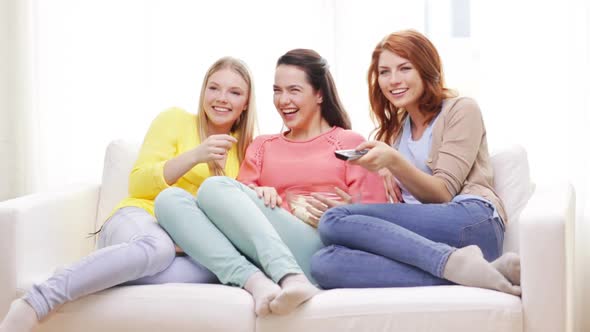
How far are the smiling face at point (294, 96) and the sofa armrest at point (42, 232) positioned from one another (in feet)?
2.28

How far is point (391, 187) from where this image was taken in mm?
2375

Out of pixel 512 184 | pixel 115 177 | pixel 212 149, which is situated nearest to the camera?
pixel 212 149

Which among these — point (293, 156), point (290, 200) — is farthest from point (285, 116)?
point (290, 200)

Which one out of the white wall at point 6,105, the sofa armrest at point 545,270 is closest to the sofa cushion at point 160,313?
the sofa armrest at point 545,270

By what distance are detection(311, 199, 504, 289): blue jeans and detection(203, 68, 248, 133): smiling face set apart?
543mm

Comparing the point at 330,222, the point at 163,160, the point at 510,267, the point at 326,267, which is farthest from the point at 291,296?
the point at 163,160

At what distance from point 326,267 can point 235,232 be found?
0.82 feet

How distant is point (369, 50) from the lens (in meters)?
3.24

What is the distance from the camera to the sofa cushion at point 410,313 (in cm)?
189

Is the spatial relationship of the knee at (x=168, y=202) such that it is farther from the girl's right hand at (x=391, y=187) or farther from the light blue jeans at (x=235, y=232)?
the girl's right hand at (x=391, y=187)

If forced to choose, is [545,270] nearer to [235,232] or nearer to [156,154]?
[235,232]

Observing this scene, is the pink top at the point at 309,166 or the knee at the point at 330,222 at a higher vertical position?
the pink top at the point at 309,166

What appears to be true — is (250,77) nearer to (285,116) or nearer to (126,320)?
(285,116)

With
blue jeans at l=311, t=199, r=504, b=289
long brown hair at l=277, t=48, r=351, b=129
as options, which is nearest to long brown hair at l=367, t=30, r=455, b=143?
long brown hair at l=277, t=48, r=351, b=129
